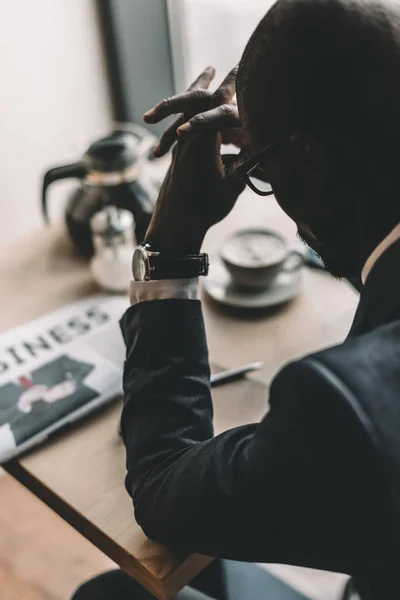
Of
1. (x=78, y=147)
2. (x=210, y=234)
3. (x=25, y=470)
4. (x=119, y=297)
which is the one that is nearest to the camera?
(x=25, y=470)

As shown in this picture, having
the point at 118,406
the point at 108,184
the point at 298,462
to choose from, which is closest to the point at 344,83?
the point at 298,462

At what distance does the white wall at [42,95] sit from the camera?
1.70m

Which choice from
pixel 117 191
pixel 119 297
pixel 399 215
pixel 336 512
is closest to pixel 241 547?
pixel 336 512

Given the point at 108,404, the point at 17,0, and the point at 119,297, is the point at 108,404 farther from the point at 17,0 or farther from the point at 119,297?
the point at 17,0

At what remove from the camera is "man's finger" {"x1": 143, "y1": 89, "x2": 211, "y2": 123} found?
865 mm

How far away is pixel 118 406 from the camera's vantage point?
3.00ft

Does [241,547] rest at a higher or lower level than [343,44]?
lower

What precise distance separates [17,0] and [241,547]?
146 cm

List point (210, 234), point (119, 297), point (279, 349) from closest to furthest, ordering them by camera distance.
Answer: point (279, 349) → point (119, 297) → point (210, 234)

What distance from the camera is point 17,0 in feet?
5.42

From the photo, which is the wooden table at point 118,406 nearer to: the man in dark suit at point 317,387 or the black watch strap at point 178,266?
the man in dark suit at point 317,387

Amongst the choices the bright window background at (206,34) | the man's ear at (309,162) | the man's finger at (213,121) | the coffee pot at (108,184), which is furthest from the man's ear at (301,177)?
the bright window background at (206,34)

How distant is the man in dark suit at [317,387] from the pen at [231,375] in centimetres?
17

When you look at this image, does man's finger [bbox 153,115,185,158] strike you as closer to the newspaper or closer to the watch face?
the watch face
